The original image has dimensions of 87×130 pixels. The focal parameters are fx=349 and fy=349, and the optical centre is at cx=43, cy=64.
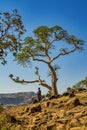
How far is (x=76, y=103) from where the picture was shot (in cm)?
2159

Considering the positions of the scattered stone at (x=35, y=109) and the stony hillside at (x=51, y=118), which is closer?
the stony hillside at (x=51, y=118)

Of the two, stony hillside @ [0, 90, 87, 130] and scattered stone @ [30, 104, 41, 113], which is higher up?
scattered stone @ [30, 104, 41, 113]

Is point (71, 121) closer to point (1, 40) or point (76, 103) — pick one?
point (76, 103)

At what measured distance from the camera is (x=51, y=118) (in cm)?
2005

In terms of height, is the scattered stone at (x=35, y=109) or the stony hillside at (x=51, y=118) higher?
the scattered stone at (x=35, y=109)

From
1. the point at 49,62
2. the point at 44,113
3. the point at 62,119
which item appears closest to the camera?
the point at 62,119

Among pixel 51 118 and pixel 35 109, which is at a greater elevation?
pixel 35 109

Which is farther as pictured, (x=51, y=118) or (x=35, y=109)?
(x=35, y=109)

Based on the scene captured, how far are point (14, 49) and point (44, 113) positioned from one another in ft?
16.3

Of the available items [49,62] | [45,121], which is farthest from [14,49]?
[49,62]

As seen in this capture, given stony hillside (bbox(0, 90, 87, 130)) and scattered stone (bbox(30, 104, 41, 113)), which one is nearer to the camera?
stony hillside (bbox(0, 90, 87, 130))

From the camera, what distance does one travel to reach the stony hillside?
1791 centimetres

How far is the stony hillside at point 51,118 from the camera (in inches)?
705

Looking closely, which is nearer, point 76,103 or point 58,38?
point 76,103
